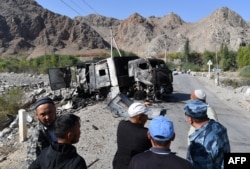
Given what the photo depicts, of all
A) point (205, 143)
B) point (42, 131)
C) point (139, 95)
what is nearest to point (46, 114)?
point (42, 131)

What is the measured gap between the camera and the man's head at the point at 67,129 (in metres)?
3.97

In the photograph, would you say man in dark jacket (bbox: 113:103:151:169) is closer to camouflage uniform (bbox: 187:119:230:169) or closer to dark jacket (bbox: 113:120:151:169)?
dark jacket (bbox: 113:120:151:169)

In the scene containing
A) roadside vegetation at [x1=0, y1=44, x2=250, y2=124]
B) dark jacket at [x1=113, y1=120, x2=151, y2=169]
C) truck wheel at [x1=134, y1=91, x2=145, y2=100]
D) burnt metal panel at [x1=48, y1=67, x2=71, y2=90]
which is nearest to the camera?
dark jacket at [x1=113, y1=120, x2=151, y2=169]

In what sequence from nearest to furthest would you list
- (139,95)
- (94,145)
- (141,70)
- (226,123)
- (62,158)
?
(62,158) → (94,145) → (226,123) → (139,95) → (141,70)

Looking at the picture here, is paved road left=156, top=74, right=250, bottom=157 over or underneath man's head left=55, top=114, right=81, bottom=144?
underneath

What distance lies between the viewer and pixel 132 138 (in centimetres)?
511

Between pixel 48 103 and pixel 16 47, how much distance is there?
19041cm

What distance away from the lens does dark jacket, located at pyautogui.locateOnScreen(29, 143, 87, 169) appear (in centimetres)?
379

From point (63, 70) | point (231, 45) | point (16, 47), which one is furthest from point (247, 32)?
point (63, 70)

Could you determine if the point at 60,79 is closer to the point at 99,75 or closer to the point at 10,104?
the point at 99,75

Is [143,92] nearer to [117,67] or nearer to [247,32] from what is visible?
[117,67]

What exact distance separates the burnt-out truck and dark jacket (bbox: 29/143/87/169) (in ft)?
61.7

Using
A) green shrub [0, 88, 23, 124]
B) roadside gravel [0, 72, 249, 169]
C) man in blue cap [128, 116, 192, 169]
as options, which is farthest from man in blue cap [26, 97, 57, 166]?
green shrub [0, 88, 23, 124]

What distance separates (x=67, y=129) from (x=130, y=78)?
2011 cm
